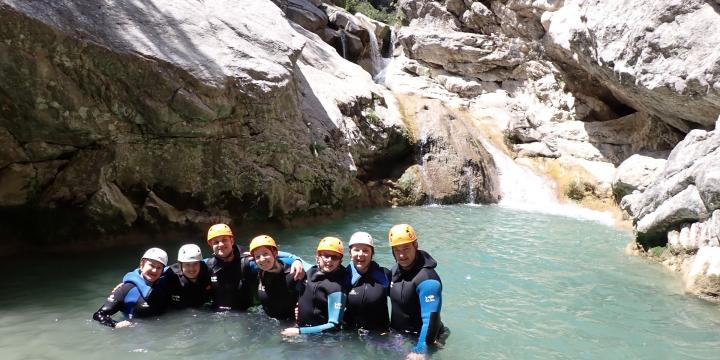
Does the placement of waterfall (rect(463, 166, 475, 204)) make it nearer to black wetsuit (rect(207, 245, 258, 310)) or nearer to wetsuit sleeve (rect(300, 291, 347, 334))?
black wetsuit (rect(207, 245, 258, 310))

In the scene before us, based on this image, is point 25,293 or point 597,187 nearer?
point 25,293

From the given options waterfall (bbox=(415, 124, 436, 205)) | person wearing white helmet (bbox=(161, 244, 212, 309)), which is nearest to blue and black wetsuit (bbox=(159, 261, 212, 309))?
person wearing white helmet (bbox=(161, 244, 212, 309))

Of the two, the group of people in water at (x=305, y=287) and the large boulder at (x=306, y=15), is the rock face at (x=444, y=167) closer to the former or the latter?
the large boulder at (x=306, y=15)

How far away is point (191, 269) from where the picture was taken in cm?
612

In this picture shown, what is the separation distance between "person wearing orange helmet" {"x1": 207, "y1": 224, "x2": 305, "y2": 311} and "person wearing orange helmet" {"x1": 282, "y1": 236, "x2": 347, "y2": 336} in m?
0.68

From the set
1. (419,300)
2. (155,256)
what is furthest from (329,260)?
(155,256)

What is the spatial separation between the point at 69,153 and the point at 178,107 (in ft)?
6.33

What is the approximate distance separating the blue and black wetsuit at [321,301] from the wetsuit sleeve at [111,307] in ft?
6.72

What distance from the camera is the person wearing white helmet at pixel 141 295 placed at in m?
5.85

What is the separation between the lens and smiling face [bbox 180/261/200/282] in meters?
6.06

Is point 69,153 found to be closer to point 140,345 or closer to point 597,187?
point 140,345

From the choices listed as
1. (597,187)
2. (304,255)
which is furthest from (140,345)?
(597,187)

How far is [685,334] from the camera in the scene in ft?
20.1

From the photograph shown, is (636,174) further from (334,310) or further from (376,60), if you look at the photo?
(376,60)
